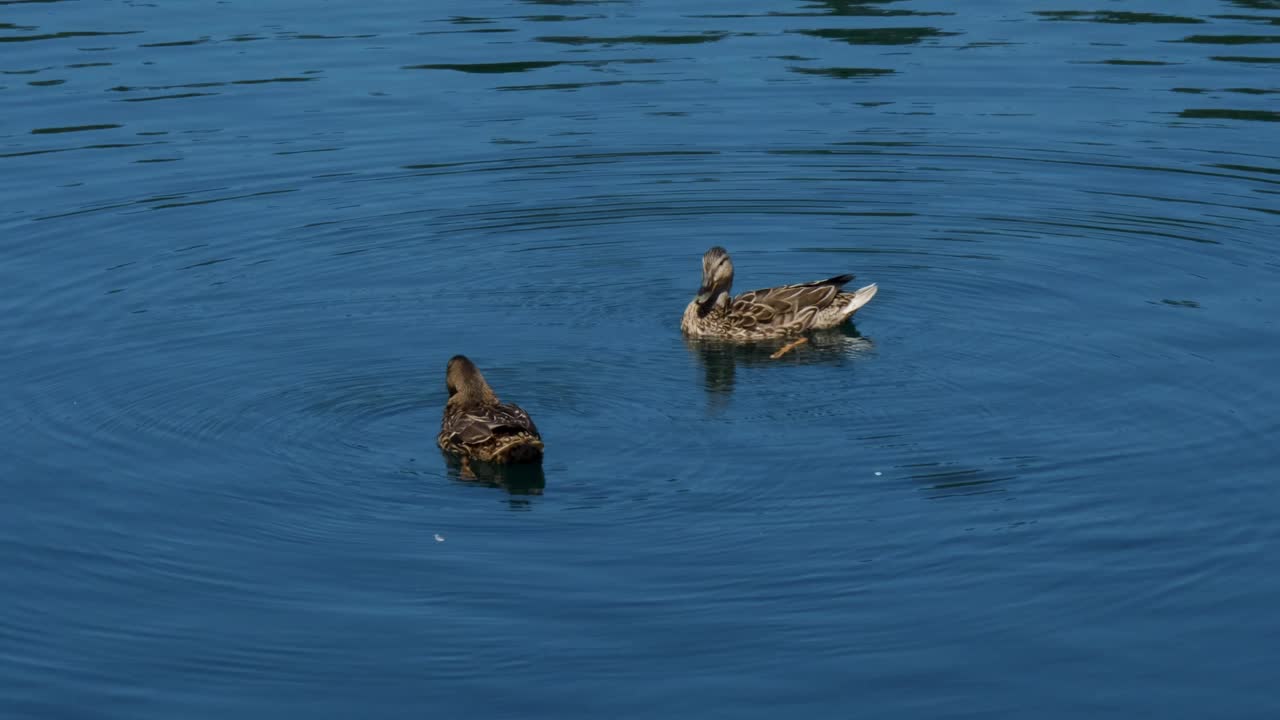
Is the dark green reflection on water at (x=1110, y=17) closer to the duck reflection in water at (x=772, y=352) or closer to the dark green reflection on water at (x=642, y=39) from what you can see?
the dark green reflection on water at (x=642, y=39)

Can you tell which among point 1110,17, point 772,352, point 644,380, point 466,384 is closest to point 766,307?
point 772,352

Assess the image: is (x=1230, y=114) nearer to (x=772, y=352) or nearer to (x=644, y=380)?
(x=772, y=352)

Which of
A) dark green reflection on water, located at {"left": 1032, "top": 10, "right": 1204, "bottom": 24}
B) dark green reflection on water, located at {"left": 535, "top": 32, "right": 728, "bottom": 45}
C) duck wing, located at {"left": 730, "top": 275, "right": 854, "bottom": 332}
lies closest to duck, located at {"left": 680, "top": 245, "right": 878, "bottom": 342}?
duck wing, located at {"left": 730, "top": 275, "right": 854, "bottom": 332}

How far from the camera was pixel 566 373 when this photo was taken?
16.2 metres

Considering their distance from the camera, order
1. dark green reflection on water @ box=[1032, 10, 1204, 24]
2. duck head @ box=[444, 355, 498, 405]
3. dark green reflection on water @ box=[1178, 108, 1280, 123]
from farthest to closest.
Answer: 1. dark green reflection on water @ box=[1032, 10, 1204, 24]
2. dark green reflection on water @ box=[1178, 108, 1280, 123]
3. duck head @ box=[444, 355, 498, 405]

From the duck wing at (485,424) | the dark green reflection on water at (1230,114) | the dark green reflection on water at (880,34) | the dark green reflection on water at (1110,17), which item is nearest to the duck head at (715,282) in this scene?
the duck wing at (485,424)

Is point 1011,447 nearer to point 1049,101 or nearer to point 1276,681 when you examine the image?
point 1276,681

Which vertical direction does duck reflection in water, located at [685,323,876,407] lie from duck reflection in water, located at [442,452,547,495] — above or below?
below

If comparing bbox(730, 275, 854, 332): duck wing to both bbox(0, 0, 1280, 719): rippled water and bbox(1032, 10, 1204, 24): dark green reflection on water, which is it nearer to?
bbox(0, 0, 1280, 719): rippled water

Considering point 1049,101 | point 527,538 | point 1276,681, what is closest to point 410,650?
point 527,538

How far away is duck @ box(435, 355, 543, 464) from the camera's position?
1396 centimetres

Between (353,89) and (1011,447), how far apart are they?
50.5ft

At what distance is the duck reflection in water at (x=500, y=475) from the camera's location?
1382cm

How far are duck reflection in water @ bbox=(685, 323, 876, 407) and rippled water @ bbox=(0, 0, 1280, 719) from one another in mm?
119
